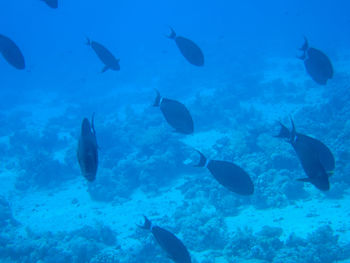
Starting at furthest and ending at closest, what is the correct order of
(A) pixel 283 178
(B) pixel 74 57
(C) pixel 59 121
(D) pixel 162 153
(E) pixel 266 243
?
1. (B) pixel 74 57
2. (C) pixel 59 121
3. (D) pixel 162 153
4. (A) pixel 283 178
5. (E) pixel 266 243

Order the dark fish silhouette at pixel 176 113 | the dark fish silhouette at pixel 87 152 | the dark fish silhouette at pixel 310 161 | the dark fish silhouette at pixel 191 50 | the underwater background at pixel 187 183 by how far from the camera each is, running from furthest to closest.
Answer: the underwater background at pixel 187 183, the dark fish silhouette at pixel 191 50, the dark fish silhouette at pixel 176 113, the dark fish silhouette at pixel 310 161, the dark fish silhouette at pixel 87 152

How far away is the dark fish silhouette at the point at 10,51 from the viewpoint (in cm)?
411

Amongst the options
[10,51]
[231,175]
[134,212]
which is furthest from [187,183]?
[10,51]

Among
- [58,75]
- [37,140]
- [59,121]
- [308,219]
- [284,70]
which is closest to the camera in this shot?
[308,219]

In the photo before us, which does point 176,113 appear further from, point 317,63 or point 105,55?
point 317,63

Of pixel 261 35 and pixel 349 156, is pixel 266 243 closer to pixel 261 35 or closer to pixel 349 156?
pixel 349 156

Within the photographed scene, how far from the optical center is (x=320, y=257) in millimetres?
6918

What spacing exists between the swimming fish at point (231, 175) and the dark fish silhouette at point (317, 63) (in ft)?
6.36

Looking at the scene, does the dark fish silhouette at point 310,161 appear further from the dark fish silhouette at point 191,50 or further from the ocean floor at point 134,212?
the ocean floor at point 134,212

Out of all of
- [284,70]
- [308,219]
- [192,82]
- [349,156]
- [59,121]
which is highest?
[349,156]

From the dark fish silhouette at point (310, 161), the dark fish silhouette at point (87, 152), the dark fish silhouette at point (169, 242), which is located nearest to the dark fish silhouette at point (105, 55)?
the dark fish silhouette at point (169, 242)

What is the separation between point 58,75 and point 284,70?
37709 millimetres

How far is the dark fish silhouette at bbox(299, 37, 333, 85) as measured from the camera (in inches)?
162

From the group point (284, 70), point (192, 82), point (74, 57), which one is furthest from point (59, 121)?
point (74, 57)
